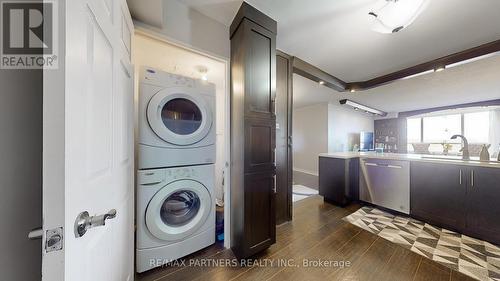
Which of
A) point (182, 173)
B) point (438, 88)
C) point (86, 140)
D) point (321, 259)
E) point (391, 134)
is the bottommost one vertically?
point (321, 259)

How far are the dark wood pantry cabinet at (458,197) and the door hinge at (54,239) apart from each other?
134 inches

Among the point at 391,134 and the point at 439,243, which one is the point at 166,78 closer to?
the point at 439,243

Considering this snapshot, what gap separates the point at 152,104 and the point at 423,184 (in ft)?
11.3

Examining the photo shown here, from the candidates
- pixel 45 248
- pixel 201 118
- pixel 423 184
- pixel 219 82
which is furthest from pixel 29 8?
pixel 423 184

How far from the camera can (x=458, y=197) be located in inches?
81.9

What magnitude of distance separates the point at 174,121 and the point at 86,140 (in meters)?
1.06

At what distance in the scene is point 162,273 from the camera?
4.79 ft

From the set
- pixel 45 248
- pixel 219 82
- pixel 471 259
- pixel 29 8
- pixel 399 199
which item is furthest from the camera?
Answer: pixel 219 82

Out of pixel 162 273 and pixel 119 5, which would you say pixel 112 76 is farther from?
pixel 162 273

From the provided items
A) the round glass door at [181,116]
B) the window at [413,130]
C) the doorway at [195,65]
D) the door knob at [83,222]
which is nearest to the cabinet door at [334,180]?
the doorway at [195,65]

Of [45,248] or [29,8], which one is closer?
[45,248]

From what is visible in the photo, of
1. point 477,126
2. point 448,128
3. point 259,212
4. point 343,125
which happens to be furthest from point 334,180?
point 477,126

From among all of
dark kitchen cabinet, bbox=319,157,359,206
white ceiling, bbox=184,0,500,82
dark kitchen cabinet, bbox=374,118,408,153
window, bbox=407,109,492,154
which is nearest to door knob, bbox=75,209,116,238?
white ceiling, bbox=184,0,500,82

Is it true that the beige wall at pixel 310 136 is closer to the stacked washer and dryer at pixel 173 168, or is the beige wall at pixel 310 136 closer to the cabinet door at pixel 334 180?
the cabinet door at pixel 334 180
